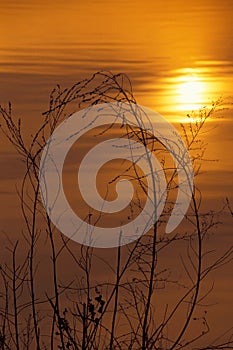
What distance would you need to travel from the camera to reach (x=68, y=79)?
42.6 ft

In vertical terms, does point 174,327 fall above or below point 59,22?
below

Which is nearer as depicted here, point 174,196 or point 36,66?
point 174,196

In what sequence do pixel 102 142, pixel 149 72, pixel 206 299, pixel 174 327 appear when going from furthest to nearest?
pixel 149 72
pixel 102 142
pixel 206 299
pixel 174 327

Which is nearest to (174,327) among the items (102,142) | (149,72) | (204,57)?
(102,142)

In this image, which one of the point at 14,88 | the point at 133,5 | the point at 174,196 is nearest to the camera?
the point at 174,196

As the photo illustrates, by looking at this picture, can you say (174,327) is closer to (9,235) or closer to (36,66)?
(9,235)

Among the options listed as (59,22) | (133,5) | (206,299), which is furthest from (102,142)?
(133,5)

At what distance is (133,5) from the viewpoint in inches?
773

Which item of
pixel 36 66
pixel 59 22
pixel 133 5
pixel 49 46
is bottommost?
pixel 36 66

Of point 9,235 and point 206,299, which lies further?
point 9,235

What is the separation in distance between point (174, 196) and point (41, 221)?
0.86 meters

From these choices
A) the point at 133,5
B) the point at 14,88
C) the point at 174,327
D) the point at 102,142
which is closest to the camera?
the point at 174,327

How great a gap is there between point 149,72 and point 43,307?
268 inches

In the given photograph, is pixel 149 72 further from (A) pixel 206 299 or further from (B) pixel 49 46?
(A) pixel 206 299
